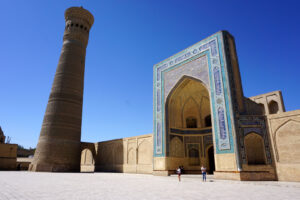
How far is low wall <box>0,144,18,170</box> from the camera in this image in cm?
2023

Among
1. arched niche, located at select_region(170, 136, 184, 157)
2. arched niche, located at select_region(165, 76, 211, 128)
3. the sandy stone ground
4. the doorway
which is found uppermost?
arched niche, located at select_region(165, 76, 211, 128)

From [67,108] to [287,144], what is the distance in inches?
641

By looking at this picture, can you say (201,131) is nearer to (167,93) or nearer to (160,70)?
(167,93)

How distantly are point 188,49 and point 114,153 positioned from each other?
11338 millimetres

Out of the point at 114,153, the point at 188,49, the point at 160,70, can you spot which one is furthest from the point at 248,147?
the point at 114,153

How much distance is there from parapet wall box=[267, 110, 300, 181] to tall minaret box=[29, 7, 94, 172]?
50.6ft

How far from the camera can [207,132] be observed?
1462 centimetres

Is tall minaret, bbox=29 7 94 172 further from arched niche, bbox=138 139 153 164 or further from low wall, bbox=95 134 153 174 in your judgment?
arched niche, bbox=138 139 153 164

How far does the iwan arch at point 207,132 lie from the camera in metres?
9.15

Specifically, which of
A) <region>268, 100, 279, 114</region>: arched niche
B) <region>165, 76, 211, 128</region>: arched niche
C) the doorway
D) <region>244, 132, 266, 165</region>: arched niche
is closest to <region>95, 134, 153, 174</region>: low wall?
<region>165, 76, 211, 128</region>: arched niche

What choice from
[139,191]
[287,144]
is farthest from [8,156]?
[287,144]

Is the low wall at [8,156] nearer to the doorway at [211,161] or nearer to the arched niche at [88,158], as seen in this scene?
the arched niche at [88,158]

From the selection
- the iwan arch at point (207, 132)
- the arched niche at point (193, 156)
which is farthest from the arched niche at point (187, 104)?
the arched niche at point (193, 156)

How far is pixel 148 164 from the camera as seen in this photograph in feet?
50.9
